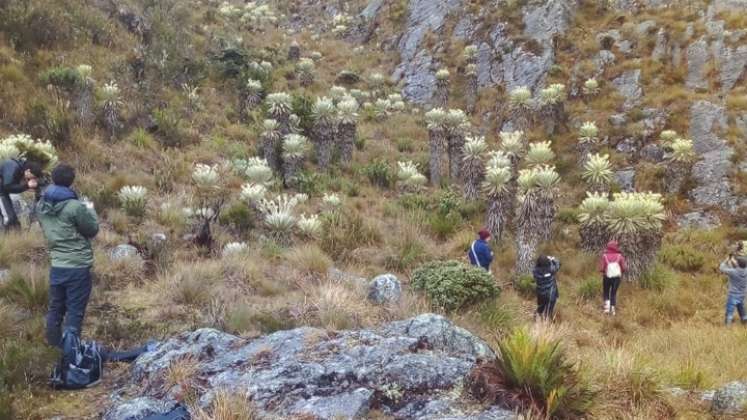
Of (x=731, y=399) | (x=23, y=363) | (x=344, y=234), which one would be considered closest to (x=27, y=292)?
(x=23, y=363)

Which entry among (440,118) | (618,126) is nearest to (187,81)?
(440,118)

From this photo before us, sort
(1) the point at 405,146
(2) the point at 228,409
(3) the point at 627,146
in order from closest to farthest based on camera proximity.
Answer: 1. (2) the point at 228,409
2. (3) the point at 627,146
3. (1) the point at 405,146

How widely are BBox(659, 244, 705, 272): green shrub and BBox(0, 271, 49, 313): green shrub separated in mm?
10957

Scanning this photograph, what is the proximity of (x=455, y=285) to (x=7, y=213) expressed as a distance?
616 cm

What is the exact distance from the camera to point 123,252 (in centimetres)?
757

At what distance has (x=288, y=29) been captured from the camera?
92.1 feet

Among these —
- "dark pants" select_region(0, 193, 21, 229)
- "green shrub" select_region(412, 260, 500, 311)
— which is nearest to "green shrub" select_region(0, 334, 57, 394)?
"dark pants" select_region(0, 193, 21, 229)

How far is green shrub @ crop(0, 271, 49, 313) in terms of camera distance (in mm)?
5672

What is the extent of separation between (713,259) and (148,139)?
1259 centimetres

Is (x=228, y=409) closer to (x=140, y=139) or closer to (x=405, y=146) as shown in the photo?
(x=140, y=139)

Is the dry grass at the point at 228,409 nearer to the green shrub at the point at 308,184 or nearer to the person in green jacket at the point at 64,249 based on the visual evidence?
the person in green jacket at the point at 64,249

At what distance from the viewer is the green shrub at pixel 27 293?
18.6 ft

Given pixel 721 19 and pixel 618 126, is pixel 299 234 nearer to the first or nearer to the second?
pixel 618 126

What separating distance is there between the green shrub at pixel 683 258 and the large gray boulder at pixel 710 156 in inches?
87.1
